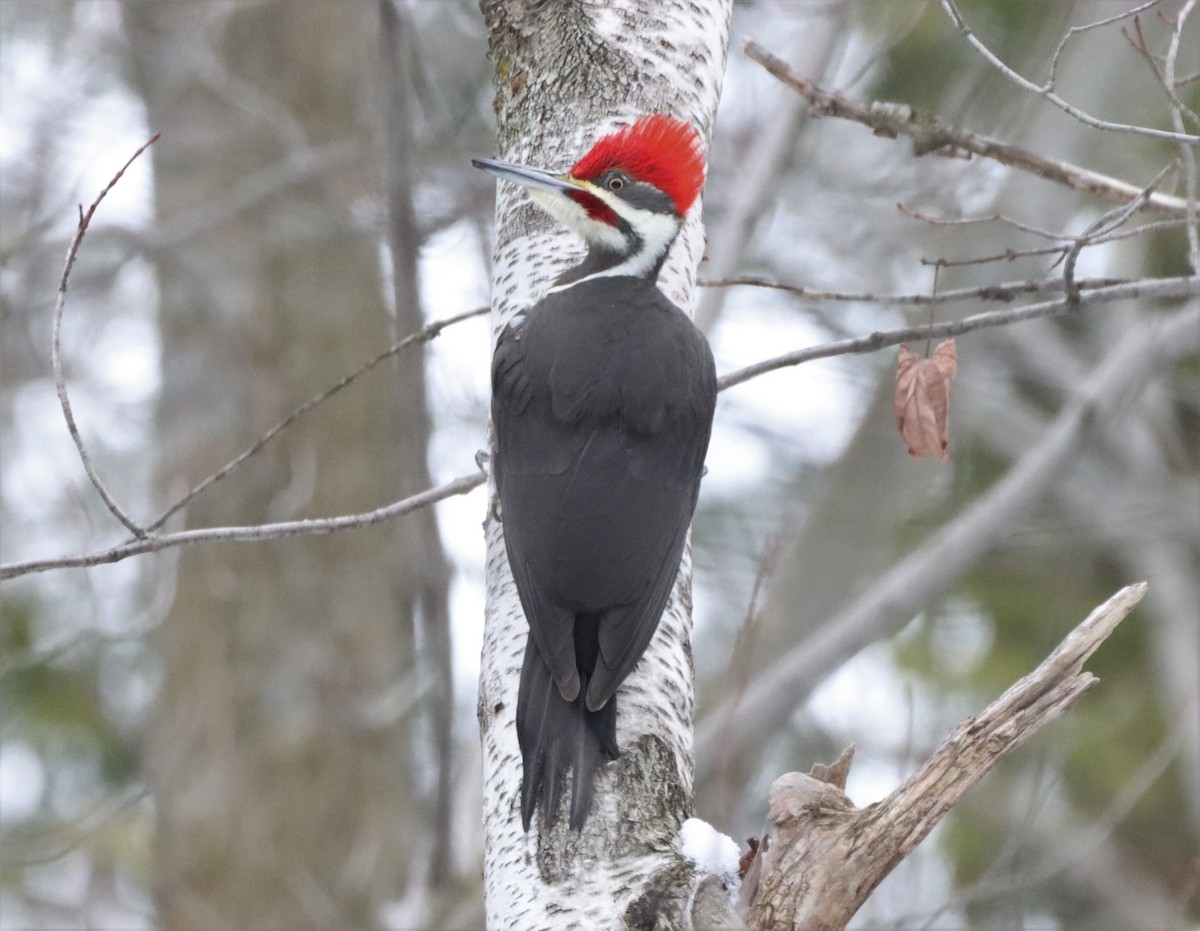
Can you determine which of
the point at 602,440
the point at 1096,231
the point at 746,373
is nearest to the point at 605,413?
the point at 602,440

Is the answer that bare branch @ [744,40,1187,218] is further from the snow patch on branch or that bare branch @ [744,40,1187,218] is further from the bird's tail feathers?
→ the snow patch on branch

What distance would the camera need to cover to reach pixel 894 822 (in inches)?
90.2

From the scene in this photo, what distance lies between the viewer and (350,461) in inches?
264

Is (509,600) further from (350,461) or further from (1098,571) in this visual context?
(1098,571)

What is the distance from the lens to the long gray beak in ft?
9.94

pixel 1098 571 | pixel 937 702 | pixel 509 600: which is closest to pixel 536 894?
pixel 509 600

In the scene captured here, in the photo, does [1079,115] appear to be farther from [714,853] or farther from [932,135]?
[714,853]

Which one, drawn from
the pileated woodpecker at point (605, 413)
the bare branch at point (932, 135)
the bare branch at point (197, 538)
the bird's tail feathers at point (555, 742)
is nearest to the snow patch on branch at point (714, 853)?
the bird's tail feathers at point (555, 742)

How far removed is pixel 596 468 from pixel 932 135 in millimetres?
1062

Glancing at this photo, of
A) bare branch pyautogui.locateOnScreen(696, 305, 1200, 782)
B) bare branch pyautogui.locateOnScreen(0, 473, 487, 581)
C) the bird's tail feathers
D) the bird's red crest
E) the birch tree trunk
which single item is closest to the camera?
the birch tree trunk

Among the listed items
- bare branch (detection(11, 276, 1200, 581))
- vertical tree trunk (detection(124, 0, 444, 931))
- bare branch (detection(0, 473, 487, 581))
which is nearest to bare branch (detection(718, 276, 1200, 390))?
bare branch (detection(11, 276, 1200, 581))

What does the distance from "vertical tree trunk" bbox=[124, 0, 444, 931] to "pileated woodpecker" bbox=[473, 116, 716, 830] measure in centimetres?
251

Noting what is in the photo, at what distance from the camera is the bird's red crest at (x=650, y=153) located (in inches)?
126

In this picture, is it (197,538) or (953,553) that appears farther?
(953,553)
